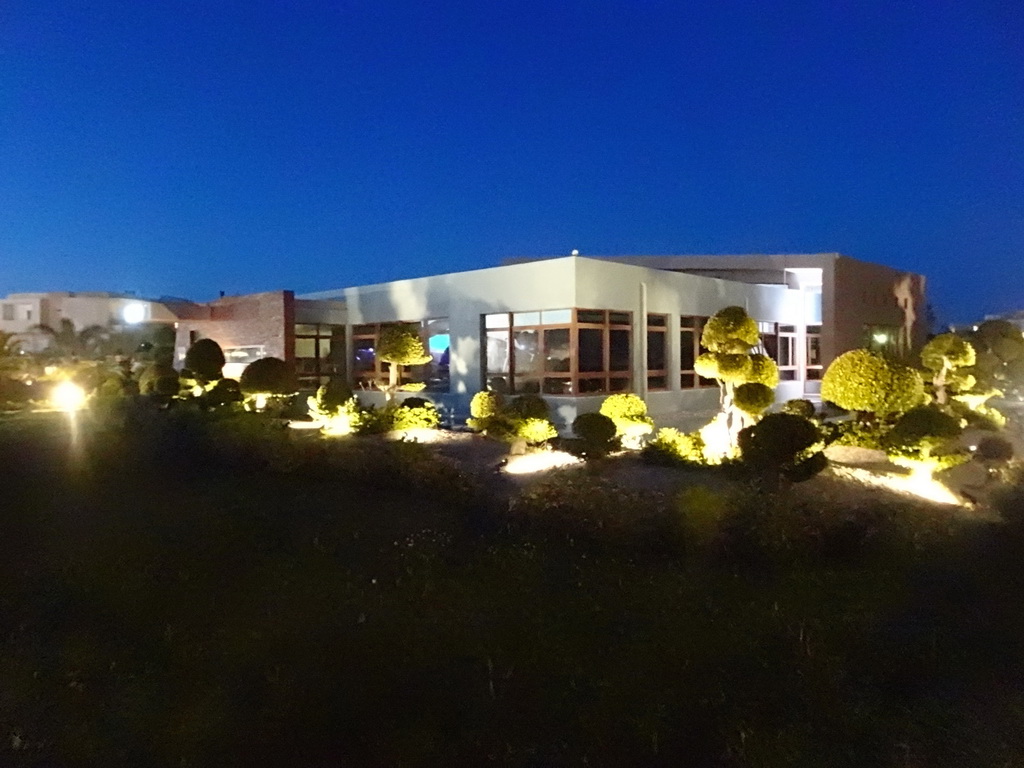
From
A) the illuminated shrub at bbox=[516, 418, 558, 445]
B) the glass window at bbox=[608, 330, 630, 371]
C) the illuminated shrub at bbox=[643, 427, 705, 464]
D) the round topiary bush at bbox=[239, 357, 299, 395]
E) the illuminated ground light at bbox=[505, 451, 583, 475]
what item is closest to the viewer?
the illuminated ground light at bbox=[505, 451, 583, 475]

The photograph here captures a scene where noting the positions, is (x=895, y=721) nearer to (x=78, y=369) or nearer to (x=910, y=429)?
(x=910, y=429)

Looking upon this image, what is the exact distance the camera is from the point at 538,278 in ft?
47.9

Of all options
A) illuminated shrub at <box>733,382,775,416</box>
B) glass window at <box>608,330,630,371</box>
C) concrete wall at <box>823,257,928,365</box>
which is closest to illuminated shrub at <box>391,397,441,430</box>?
glass window at <box>608,330,630,371</box>

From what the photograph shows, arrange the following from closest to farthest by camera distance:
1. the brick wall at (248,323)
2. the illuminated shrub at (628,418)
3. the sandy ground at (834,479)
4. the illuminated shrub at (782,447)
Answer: the illuminated shrub at (782,447), the sandy ground at (834,479), the illuminated shrub at (628,418), the brick wall at (248,323)

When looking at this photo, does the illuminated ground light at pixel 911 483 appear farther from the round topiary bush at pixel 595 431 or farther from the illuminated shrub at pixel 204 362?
the illuminated shrub at pixel 204 362

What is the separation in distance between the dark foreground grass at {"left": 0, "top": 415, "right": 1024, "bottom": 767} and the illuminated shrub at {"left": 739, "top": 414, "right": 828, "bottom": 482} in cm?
139

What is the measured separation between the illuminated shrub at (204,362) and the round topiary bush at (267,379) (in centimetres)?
72

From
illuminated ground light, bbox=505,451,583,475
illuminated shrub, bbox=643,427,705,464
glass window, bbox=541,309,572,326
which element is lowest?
illuminated ground light, bbox=505,451,583,475

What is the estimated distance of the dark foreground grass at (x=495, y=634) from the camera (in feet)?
12.3

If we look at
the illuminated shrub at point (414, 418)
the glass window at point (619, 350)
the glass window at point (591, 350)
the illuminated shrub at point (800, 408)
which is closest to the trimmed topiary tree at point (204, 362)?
the illuminated shrub at point (414, 418)

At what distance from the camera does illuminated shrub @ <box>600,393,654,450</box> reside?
12.7 metres

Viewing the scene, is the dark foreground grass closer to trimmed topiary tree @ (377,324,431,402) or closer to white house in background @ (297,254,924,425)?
white house in background @ (297,254,924,425)

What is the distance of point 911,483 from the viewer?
413 inches

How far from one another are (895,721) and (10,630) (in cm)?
516
